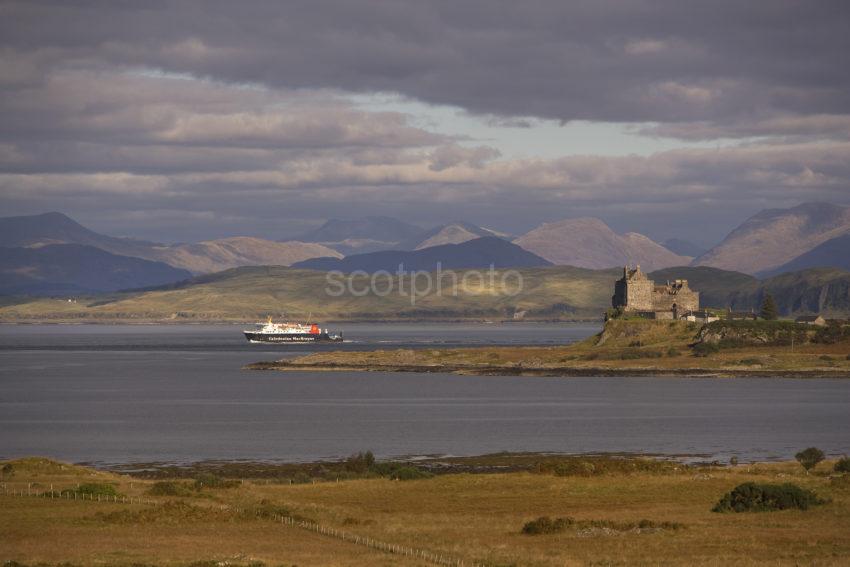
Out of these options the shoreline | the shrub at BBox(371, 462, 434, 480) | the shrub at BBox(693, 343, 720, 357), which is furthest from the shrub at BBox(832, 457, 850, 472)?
the shrub at BBox(693, 343, 720, 357)

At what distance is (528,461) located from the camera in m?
75.1

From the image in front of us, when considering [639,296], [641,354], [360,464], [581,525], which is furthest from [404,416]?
[639,296]

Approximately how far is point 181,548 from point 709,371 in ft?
416

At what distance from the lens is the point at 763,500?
49.7m

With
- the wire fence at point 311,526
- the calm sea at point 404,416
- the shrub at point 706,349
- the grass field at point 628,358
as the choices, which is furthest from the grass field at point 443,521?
the shrub at point 706,349

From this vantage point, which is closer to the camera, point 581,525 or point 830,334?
point 581,525

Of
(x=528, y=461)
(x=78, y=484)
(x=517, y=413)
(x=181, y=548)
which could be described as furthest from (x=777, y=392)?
(x=181, y=548)

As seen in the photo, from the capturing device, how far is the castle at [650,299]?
19138 centimetres

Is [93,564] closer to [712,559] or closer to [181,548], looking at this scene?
[181,548]

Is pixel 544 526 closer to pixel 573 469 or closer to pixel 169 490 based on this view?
pixel 169 490

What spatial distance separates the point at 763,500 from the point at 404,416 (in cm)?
6515

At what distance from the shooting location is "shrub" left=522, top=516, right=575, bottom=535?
44.6m

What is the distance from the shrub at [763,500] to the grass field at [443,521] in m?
0.68

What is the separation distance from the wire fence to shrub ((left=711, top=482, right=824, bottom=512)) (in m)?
15.1
